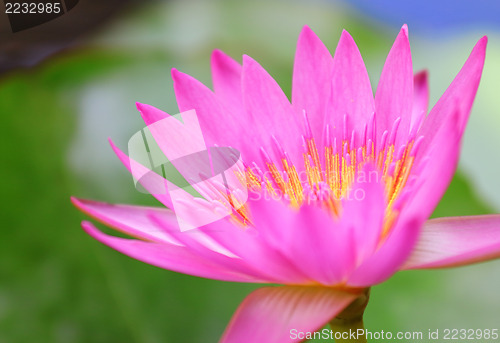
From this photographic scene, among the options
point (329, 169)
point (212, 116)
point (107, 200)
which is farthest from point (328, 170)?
point (107, 200)

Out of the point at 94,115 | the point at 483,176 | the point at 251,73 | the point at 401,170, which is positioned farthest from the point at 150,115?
the point at 483,176

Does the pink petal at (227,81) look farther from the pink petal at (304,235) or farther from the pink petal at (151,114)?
the pink petal at (304,235)

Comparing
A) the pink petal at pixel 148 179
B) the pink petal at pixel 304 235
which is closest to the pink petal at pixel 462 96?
the pink petal at pixel 304 235

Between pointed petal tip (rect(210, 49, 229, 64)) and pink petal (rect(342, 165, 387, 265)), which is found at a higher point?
pointed petal tip (rect(210, 49, 229, 64))

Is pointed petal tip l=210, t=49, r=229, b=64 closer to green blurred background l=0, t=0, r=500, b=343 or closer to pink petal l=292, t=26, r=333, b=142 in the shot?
pink petal l=292, t=26, r=333, b=142

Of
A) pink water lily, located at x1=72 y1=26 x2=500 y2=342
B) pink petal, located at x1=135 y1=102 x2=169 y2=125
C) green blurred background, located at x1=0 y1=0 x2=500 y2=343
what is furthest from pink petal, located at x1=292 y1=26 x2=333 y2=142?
green blurred background, located at x1=0 y1=0 x2=500 y2=343
